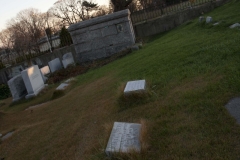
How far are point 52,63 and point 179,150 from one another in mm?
10688

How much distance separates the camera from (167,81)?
4.40 metres

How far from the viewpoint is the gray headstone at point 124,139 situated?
100 inches

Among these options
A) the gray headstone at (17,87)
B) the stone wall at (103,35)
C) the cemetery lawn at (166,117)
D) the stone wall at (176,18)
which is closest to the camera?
the cemetery lawn at (166,117)

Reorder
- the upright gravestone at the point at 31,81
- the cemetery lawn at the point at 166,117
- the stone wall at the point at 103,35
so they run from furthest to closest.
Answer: the stone wall at the point at 103,35, the upright gravestone at the point at 31,81, the cemetery lawn at the point at 166,117

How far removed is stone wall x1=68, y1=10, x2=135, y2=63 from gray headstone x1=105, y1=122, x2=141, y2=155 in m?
8.81

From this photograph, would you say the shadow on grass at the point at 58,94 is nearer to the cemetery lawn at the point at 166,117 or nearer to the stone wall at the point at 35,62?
the cemetery lawn at the point at 166,117

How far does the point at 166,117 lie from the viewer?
3137 mm

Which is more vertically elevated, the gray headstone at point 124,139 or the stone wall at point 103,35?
the stone wall at point 103,35

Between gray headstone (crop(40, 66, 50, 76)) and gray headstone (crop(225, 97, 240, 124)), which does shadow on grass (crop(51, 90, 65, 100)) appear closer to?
gray headstone (crop(40, 66, 50, 76))

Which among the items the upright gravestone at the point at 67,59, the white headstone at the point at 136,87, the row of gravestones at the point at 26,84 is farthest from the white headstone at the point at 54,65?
the white headstone at the point at 136,87

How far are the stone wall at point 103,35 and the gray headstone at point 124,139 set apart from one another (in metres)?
8.81

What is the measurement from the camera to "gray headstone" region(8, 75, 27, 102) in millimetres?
8789

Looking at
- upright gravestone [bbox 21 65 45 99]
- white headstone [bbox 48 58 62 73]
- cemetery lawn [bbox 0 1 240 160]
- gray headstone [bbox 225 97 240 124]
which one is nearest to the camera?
cemetery lawn [bbox 0 1 240 160]

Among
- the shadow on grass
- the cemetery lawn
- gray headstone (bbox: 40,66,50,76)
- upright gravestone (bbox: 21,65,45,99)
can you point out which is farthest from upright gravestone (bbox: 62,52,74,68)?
the cemetery lawn
